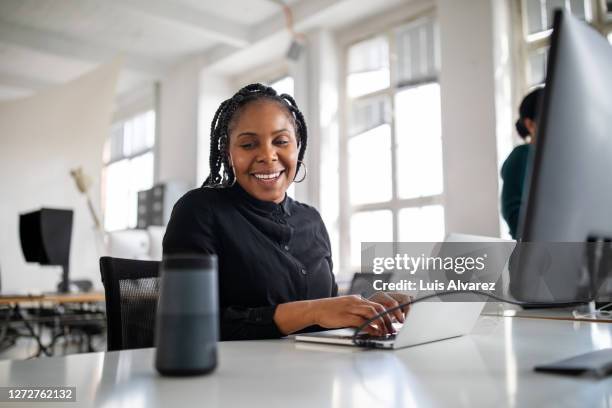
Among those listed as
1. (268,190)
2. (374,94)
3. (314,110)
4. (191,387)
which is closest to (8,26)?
(314,110)

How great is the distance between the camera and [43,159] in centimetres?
601

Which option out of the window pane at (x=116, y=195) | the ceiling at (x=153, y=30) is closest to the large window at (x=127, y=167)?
the window pane at (x=116, y=195)

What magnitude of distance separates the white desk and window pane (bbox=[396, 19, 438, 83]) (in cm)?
503

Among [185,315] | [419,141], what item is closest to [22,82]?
[419,141]

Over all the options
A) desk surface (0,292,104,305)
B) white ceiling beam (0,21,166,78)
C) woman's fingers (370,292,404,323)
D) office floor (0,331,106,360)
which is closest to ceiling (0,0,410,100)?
white ceiling beam (0,21,166,78)

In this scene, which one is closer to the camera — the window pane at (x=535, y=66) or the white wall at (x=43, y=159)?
the window pane at (x=535, y=66)

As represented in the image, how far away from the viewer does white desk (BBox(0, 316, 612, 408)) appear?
545 mm

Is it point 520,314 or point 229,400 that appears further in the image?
point 520,314

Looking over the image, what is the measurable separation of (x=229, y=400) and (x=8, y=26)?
299 inches

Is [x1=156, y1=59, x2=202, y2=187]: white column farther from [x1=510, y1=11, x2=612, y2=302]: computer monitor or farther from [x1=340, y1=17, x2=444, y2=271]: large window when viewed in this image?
[x1=510, y1=11, x2=612, y2=302]: computer monitor

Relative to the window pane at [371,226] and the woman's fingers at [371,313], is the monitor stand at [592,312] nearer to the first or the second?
the woman's fingers at [371,313]

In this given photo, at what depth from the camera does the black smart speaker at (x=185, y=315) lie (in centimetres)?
61

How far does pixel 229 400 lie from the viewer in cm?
54

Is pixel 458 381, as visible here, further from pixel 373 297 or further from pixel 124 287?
pixel 124 287
